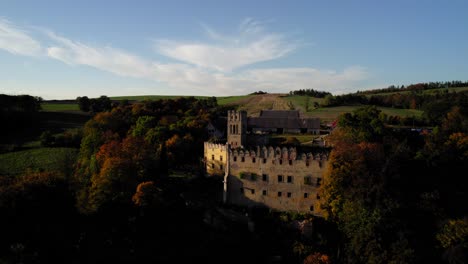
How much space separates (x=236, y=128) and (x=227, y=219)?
43.4 feet

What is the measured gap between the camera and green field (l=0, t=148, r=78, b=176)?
51781 mm

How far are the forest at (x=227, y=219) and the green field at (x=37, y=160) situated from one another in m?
9.40

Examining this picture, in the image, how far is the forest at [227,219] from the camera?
32.1 m

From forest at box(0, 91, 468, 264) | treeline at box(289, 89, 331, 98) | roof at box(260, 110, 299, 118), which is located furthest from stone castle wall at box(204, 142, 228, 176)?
treeline at box(289, 89, 331, 98)

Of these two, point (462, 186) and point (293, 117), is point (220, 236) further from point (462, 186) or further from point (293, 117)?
point (293, 117)

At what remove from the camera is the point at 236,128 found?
4575cm

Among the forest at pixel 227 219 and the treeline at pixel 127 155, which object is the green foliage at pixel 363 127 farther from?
the treeline at pixel 127 155

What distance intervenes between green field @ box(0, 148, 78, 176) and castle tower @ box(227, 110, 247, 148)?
2730 centimetres

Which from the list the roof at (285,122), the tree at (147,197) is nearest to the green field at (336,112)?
the roof at (285,122)

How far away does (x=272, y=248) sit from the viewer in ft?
116

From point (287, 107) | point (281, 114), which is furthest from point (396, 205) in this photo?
point (287, 107)

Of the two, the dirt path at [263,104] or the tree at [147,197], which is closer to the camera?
the tree at [147,197]

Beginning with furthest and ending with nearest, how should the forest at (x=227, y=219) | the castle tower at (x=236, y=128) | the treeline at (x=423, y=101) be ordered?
the treeline at (x=423, y=101)
the castle tower at (x=236, y=128)
the forest at (x=227, y=219)

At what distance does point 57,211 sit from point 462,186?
5122cm
